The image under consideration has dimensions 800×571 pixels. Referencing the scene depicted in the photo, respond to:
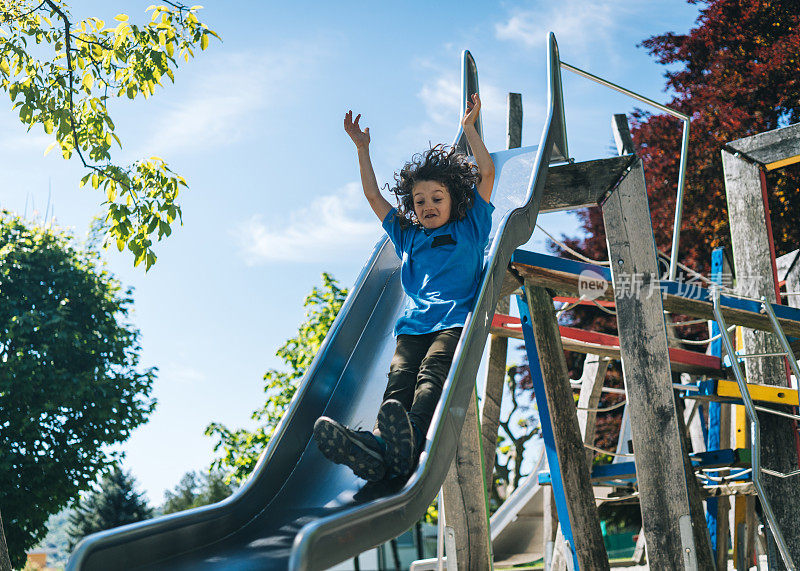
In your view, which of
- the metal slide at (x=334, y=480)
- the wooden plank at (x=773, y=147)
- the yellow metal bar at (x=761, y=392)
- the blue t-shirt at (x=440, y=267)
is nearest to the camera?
the metal slide at (x=334, y=480)

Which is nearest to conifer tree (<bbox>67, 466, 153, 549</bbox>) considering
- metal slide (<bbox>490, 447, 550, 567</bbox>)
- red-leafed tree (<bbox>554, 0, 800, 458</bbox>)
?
metal slide (<bbox>490, 447, 550, 567</bbox>)

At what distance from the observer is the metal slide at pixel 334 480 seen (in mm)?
2330

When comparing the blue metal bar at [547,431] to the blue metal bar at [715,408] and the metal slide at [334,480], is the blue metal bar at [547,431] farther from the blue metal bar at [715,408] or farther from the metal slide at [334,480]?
the blue metal bar at [715,408]

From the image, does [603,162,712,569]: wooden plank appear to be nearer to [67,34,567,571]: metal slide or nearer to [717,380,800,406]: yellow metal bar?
[67,34,567,571]: metal slide

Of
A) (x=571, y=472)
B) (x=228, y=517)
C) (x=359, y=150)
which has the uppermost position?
(x=359, y=150)

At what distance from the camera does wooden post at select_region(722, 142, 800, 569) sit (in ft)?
16.0

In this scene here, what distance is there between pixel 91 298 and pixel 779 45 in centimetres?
1456

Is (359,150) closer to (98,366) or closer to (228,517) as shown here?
(228,517)

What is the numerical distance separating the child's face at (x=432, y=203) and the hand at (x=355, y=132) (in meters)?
0.57

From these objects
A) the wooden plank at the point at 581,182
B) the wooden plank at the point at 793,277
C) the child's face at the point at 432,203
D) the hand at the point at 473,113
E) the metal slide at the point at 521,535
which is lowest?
the metal slide at the point at 521,535

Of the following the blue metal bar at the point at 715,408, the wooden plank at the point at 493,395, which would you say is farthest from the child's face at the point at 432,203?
the blue metal bar at the point at 715,408

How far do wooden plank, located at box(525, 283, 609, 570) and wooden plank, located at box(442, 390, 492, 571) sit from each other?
1.76ft

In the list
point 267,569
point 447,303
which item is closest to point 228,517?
point 267,569

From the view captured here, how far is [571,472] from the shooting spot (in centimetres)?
475
